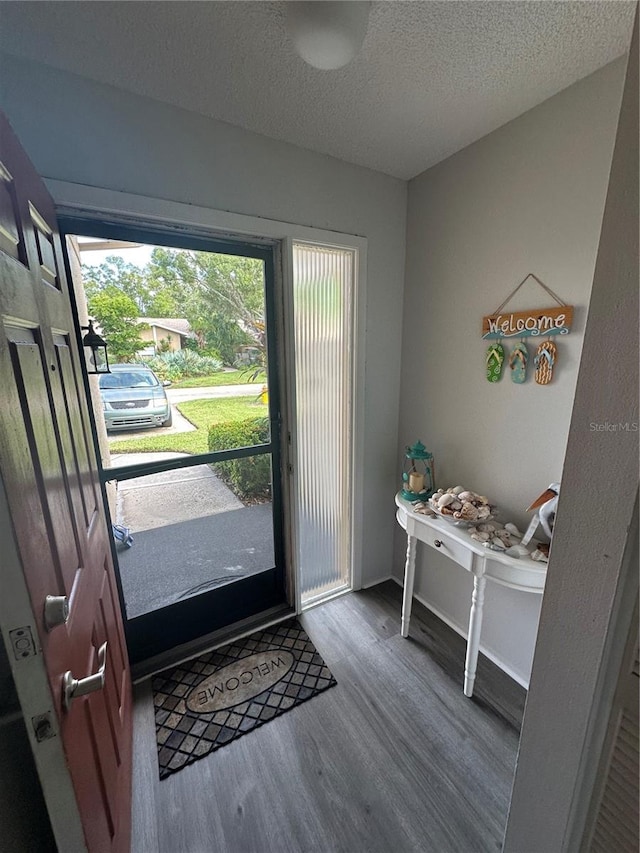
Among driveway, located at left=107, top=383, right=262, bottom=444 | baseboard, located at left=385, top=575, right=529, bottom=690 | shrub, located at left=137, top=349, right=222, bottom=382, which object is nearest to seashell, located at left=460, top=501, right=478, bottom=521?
baseboard, located at left=385, top=575, right=529, bottom=690

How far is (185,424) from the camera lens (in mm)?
1694

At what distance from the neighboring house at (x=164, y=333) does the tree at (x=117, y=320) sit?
2 cm

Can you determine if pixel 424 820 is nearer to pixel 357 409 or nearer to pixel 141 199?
pixel 357 409

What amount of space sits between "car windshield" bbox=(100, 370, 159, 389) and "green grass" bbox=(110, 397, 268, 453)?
17cm

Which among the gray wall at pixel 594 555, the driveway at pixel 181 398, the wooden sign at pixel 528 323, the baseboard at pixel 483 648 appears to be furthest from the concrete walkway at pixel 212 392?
the baseboard at pixel 483 648

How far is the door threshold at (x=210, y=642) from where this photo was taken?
68.6 inches

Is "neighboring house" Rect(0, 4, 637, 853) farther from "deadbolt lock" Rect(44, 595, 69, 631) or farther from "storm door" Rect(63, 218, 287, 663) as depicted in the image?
"deadbolt lock" Rect(44, 595, 69, 631)

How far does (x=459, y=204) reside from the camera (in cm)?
170

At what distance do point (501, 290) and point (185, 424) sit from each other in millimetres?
1615

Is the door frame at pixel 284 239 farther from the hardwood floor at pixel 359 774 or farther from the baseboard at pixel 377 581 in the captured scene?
the hardwood floor at pixel 359 774

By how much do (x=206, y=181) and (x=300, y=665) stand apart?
2.30 m

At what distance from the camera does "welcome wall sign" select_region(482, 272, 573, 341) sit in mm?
1363

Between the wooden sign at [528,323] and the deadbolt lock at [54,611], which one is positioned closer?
the deadbolt lock at [54,611]

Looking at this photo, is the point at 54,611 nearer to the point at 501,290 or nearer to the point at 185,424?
the point at 185,424
